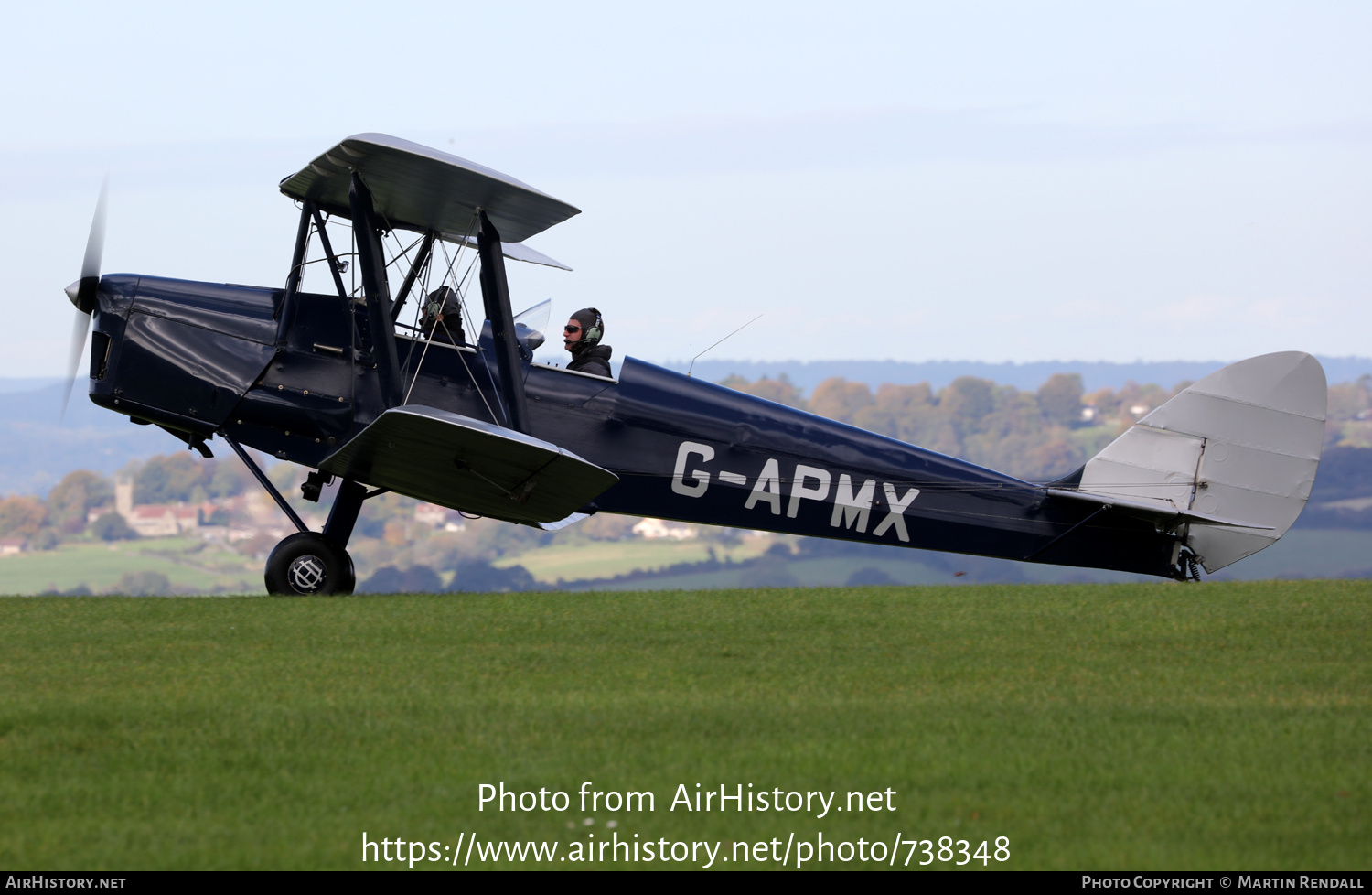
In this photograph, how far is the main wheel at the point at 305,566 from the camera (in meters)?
9.51

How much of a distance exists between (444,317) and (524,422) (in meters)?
1.17

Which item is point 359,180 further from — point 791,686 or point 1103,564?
point 1103,564

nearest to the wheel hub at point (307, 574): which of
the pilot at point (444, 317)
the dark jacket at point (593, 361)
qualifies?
the pilot at point (444, 317)

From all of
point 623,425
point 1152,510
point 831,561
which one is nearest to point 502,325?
point 623,425

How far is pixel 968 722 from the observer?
559 cm

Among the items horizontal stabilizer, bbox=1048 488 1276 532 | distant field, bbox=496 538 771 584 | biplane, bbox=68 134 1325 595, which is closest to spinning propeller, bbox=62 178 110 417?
biplane, bbox=68 134 1325 595

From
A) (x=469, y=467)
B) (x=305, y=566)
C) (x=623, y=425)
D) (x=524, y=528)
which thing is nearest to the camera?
(x=469, y=467)

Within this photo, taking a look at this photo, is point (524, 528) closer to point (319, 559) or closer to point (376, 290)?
point (319, 559)

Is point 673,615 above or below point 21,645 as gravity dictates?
above

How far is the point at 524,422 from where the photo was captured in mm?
9438

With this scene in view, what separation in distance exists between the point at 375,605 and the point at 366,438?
1.11m

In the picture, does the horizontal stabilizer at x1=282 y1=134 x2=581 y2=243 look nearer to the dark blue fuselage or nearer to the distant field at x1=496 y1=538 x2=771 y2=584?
the dark blue fuselage

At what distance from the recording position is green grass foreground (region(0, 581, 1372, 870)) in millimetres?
4273
